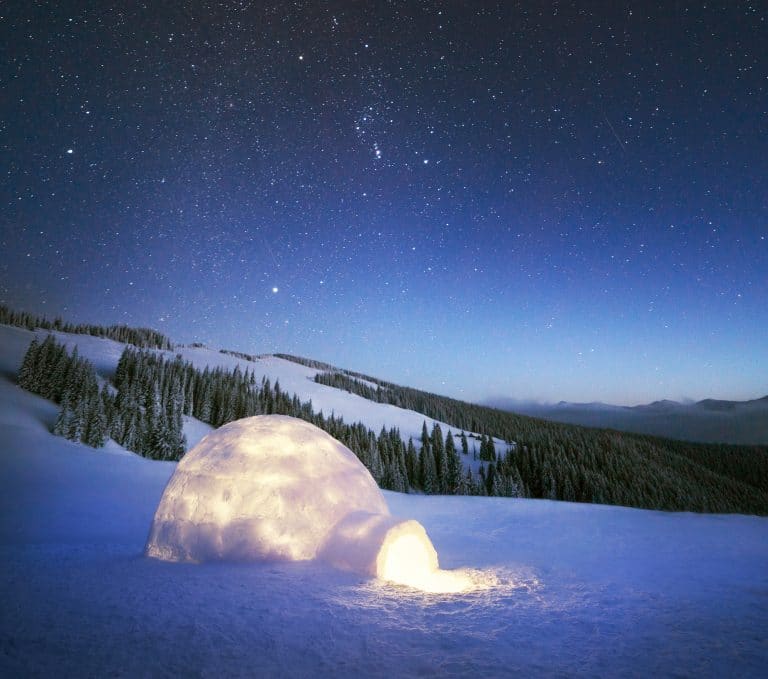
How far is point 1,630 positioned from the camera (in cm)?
475

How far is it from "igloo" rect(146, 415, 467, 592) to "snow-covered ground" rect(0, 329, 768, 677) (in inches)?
16.0

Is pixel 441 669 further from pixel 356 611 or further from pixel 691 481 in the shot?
pixel 691 481

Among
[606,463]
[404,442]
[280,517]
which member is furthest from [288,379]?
[280,517]

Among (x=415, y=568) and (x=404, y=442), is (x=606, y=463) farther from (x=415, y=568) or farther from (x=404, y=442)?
(x=415, y=568)

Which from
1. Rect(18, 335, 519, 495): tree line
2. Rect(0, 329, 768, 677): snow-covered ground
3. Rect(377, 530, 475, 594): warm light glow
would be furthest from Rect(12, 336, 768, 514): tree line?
Rect(377, 530, 475, 594): warm light glow

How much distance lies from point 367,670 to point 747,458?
591 ft

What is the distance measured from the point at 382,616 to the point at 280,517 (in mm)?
3330

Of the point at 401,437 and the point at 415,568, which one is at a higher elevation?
the point at 415,568

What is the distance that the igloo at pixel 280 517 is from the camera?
792 cm

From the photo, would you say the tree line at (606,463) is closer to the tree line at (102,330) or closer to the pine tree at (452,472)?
the pine tree at (452,472)

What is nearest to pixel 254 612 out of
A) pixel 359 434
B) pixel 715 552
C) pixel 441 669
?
pixel 441 669

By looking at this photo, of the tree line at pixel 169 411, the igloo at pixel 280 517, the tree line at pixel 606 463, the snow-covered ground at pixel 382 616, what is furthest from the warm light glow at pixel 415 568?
the tree line at pixel 606 463

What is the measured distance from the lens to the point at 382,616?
5.68m

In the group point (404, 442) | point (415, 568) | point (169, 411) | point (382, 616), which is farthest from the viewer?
point (404, 442)
